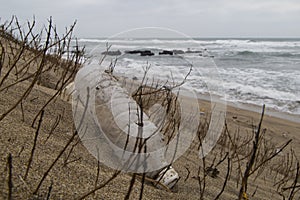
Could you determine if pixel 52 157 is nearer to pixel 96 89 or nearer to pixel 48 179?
pixel 48 179

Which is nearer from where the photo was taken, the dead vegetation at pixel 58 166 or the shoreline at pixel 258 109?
the dead vegetation at pixel 58 166

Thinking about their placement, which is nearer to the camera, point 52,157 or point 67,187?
A: point 67,187

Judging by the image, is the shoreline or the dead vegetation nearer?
the dead vegetation

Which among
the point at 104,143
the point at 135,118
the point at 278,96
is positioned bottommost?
the point at 278,96

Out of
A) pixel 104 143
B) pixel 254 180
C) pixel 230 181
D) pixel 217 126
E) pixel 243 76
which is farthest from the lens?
pixel 243 76

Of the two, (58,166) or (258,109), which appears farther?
(258,109)

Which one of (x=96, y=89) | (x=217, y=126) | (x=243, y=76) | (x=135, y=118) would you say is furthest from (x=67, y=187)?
(x=243, y=76)

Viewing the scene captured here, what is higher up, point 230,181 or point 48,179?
point 48,179

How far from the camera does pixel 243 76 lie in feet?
39.1

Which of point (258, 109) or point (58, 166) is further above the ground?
point (58, 166)

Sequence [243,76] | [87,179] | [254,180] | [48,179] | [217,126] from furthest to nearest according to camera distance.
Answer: [243,76]
[217,126]
[254,180]
[87,179]
[48,179]

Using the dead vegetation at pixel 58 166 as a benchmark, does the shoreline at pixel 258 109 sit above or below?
below

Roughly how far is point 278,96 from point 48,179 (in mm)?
8179

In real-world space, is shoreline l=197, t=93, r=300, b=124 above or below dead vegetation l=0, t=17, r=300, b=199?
below
